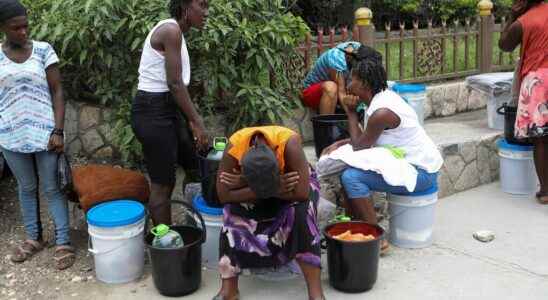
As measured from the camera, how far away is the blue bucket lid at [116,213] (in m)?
4.29

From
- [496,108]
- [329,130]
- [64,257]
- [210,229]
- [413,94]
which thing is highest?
[413,94]

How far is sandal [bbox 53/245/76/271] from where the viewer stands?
181 inches

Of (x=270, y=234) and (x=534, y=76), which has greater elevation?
(x=534, y=76)

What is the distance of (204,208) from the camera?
4566 mm

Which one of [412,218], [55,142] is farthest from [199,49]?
[412,218]

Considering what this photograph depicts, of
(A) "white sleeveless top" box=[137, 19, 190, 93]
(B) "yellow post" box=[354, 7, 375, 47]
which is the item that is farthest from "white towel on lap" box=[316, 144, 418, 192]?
(B) "yellow post" box=[354, 7, 375, 47]

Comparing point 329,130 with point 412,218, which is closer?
point 412,218

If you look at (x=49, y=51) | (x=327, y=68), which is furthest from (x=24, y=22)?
(x=327, y=68)

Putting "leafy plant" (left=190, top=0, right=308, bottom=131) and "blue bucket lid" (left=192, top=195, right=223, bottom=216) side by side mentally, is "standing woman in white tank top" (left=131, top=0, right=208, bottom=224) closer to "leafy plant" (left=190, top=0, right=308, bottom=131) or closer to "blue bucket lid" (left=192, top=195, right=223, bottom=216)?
"blue bucket lid" (left=192, top=195, right=223, bottom=216)

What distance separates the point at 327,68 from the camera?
586 centimetres

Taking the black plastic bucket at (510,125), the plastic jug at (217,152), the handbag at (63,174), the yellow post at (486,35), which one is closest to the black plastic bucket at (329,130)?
the plastic jug at (217,152)

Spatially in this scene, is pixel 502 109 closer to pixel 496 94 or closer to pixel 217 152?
pixel 496 94

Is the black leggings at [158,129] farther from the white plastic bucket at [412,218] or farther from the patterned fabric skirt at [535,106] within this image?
the patterned fabric skirt at [535,106]

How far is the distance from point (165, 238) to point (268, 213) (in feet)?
2.32
